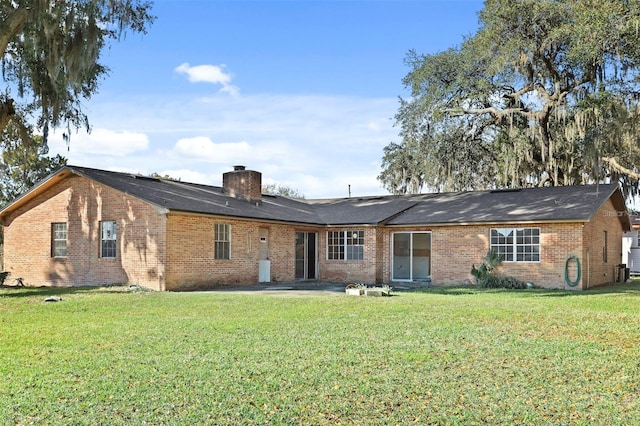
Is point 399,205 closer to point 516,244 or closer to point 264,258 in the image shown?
point 516,244

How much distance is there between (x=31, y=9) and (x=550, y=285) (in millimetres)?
16765

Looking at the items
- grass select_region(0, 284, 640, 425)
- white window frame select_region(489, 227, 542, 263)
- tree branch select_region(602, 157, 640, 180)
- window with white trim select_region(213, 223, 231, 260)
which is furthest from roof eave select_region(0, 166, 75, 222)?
tree branch select_region(602, 157, 640, 180)

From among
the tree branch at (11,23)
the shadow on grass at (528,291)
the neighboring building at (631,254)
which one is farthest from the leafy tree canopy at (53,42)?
the neighboring building at (631,254)

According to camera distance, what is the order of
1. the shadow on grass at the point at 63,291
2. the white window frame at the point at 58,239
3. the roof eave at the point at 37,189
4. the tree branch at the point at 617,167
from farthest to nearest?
1. the tree branch at the point at 617,167
2. the white window frame at the point at 58,239
3. the roof eave at the point at 37,189
4. the shadow on grass at the point at 63,291

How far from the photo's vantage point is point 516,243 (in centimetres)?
2059

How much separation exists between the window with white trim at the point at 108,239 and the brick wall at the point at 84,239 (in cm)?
15

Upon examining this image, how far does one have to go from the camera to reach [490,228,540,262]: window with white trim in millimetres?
20281

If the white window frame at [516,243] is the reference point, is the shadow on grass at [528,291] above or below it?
below

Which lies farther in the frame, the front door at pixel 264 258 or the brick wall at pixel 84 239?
the front door at pixel 264 258

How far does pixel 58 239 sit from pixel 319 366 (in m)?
16.5

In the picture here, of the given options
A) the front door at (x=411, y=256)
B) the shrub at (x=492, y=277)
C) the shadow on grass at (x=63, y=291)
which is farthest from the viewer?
the front door at (x=411, y=256)

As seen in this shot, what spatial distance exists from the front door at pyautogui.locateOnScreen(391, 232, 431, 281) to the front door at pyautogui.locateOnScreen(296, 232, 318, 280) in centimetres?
316

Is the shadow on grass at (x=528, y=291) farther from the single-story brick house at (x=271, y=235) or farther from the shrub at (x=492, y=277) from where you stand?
the single-story brick house at (x=271, y=235)

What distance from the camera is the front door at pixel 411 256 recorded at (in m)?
23.4
